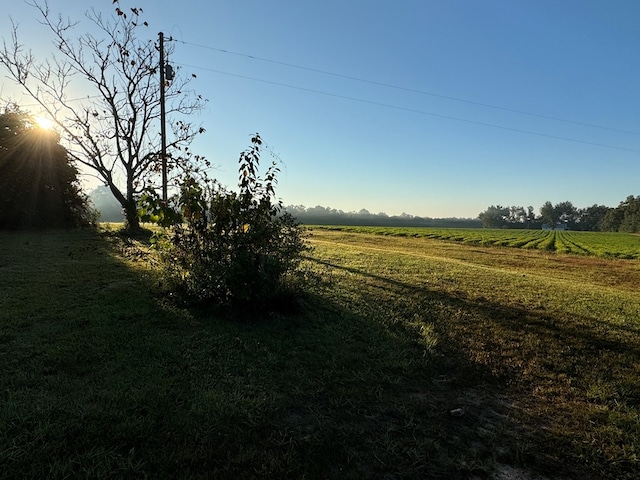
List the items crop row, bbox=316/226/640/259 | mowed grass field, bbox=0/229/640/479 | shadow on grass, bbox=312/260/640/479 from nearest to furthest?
1. mowed grass field, bbox=0/229/640/479
2. shadow on grass, bbox=312/260/640/479
3. crop row, bbox=316/226/640/259

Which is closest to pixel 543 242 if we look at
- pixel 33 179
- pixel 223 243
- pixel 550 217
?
pixel 223 243

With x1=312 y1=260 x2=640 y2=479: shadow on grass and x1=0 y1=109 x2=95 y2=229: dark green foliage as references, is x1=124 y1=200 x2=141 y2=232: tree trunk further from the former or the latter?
x1=312 y1=260 x2=640 y2=479: shadow on grass

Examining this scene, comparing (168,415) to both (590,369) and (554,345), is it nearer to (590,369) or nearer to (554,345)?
(590,369)

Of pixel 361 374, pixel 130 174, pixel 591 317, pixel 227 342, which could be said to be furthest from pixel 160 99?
pixel 591 317

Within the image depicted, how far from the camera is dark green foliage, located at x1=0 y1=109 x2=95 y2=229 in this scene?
13414 mm

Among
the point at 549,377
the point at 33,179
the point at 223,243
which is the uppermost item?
the point at 33,179

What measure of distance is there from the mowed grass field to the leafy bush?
35 cm

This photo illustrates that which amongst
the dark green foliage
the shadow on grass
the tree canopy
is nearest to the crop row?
the shadow on grass

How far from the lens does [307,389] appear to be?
2.75m

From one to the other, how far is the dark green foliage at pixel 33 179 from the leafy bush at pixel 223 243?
1316 cm

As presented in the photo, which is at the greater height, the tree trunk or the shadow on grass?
the tree trunk

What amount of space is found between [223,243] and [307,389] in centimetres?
233

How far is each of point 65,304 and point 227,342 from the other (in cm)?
236

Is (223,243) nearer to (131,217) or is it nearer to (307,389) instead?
(307,389)
